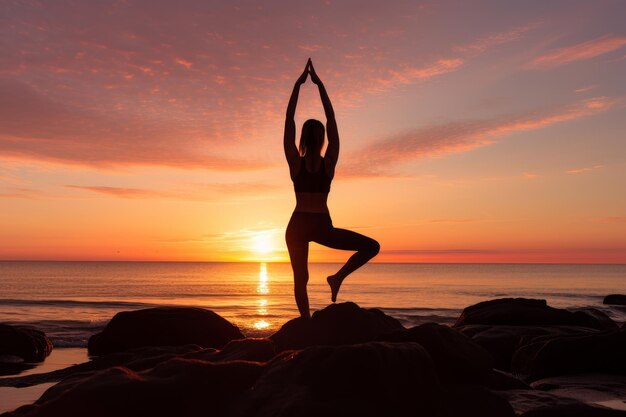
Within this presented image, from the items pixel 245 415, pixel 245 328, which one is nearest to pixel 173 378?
pixel 245 415

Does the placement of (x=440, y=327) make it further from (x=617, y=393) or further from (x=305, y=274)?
(x=617, y=393)

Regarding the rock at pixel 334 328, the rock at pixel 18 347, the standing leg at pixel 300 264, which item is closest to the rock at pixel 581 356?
the rock at pixel 334 328

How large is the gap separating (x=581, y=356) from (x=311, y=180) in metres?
5.22

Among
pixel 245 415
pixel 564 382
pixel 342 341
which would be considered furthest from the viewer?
pixel 564 382

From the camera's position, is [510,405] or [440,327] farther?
[440,327]

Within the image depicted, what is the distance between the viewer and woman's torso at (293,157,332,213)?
6.92 m

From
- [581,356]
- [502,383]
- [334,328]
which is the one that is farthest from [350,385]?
[581,356]

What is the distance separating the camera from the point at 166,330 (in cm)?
1194

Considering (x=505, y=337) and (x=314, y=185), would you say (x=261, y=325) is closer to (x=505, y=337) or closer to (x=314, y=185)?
(x=505, y=337)

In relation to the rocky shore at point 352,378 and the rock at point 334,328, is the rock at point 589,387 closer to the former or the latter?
the rocky shore at point 352,378

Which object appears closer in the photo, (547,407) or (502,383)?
(547,407)

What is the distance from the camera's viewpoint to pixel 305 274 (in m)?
7.34

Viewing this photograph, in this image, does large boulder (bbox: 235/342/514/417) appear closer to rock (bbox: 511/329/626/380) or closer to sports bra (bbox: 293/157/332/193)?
sports bra (bbox: 293/157/332/193)

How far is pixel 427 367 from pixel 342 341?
2.36m
